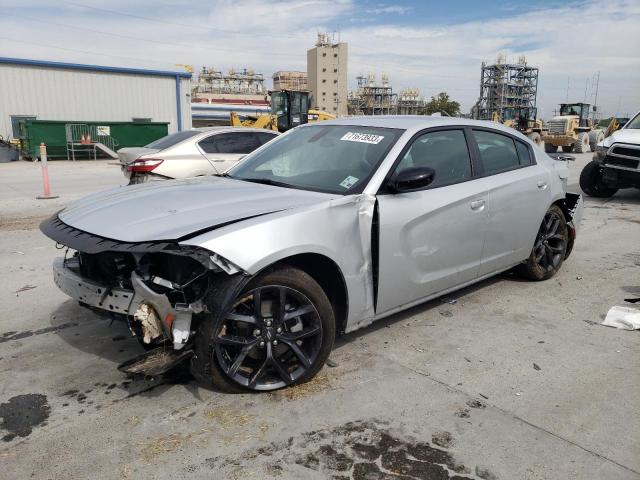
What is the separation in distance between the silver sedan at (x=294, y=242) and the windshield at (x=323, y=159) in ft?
0.05

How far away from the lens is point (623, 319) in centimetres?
442

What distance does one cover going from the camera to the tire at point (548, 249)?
525 centimetres

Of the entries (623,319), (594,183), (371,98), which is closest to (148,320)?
(623,319)

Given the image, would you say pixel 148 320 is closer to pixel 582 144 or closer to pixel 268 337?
pixel 268 337

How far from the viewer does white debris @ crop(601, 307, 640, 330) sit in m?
4.34

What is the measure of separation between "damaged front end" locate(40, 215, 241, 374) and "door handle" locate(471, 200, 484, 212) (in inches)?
86.3

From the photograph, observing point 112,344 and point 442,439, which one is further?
point 112,344

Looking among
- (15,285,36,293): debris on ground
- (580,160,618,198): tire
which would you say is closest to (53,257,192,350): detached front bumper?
(15,285,36,293): debris on ground

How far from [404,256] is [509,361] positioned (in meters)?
1.01

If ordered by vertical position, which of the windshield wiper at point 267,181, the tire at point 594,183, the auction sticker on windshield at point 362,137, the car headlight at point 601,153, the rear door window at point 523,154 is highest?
the auction sticker on windshield at point 362,137

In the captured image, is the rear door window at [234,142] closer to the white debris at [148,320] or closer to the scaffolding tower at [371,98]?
the white debris at [148,320]

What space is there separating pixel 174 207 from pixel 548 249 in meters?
3.82

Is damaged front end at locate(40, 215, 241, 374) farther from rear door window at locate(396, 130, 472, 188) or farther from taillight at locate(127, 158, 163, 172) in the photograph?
taillight at locate(127, 158, 163, 172)

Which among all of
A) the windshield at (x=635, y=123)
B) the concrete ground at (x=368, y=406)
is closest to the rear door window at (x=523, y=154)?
the concrete ground at (x=368, y=406)
